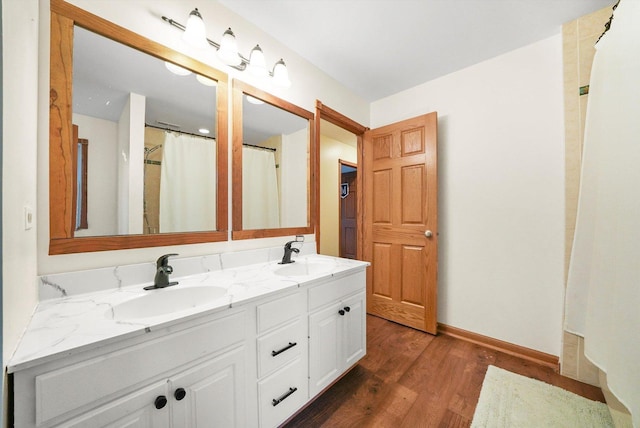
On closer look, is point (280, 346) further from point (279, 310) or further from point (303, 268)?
point (303, 268)

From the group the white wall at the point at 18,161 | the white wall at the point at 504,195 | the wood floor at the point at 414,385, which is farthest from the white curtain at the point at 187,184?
the white wall at the point at 504,195

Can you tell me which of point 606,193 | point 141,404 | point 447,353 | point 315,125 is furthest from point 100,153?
point 447,353

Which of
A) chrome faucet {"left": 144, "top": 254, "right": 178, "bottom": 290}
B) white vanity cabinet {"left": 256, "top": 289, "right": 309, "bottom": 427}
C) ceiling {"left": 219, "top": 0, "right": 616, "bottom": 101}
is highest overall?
ceiling {"left": 219, "top": 0, "right": 616, "bottom": 101}

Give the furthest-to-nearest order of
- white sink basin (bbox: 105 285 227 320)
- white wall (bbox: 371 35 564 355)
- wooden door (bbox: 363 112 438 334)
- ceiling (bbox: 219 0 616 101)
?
wooden door (bbox: 363 112 438 334) < white wall (bbox: 371 35 564 355) < ceiling (bbox: 219 0 616 101) < white sink basin (bbox: 105 285 227 320)

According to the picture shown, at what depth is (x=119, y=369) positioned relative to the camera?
2.30 ft

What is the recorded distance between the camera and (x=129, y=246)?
117 centimetres

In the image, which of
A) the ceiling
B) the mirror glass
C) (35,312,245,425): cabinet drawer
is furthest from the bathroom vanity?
the ceiling

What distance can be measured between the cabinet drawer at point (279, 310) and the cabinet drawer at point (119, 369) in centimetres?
15

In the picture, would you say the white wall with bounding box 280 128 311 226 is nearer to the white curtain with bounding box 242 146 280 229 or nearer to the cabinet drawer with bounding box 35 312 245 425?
the white curtain with bounding box 242 146 280 229

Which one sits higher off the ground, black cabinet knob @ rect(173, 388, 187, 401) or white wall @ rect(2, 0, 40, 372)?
white wall @ rect(2, 0, 40, 372)

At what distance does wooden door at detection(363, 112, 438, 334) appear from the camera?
2234 millimetres

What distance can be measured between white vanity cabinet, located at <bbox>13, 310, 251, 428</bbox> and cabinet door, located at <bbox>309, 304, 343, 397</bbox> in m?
0.41

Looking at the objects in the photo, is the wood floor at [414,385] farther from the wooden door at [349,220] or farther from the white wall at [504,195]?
the wooden door at [349,220]

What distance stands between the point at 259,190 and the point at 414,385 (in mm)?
1686
